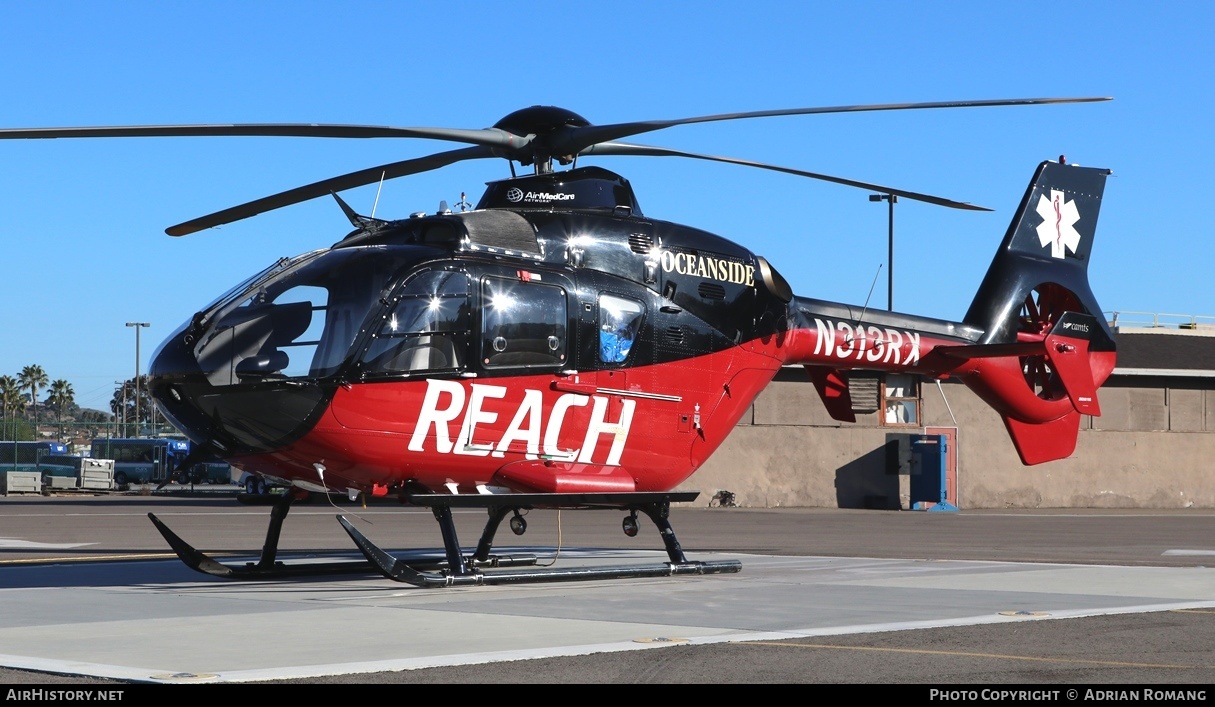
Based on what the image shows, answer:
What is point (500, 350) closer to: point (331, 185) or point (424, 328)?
point (424, 328)

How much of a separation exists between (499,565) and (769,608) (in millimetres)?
5037

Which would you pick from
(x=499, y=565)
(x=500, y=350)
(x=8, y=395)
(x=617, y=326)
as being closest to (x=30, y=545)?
(x=499, y=565)

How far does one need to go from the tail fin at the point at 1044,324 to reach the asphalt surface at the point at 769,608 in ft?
6.45

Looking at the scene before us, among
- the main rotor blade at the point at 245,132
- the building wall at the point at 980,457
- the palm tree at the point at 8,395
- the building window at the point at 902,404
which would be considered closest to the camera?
the main rotor blade at the point at 245,132

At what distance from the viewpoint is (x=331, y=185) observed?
1373 cm

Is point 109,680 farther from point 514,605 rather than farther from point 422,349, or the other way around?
point 422,349

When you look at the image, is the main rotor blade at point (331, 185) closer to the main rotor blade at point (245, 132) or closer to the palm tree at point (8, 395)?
the main rotor blade at point (245, 132)

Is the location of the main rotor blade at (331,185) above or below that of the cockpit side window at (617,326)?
above

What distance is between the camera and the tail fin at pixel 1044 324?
721 inches

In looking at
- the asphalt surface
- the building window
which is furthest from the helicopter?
the building window

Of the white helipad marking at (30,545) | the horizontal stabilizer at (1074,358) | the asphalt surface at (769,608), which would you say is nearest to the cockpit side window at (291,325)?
the asphalt surface at (769,608)

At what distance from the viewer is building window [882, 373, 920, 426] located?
136 ft

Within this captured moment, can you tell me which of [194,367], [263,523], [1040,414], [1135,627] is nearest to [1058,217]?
[1040,414]
